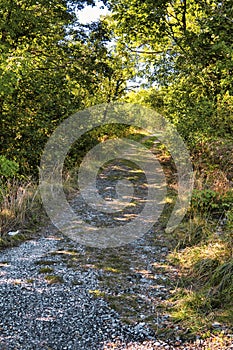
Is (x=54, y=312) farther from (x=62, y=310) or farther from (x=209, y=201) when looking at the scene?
(x=209, y=201)

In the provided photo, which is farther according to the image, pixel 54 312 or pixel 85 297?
pixel 85 297

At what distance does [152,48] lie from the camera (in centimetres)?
988

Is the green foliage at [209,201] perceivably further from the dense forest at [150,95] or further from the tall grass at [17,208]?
the tall grass at [17,208]

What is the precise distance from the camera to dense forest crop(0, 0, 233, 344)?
4.42m

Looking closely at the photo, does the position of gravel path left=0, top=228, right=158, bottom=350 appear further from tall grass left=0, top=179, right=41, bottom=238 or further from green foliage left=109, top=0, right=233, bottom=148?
green foliage left=109, top=0, right=233, bottom=148

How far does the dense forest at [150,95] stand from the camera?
4418 millimetres

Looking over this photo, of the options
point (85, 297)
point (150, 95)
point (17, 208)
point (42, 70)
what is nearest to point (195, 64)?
point (42, 70)

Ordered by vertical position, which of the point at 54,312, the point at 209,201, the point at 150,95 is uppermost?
the point at 150,95

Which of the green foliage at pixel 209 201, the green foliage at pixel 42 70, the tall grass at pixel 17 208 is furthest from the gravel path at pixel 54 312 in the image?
the green foliage at pixel 42 70

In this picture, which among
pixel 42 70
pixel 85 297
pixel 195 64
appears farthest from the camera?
pixel 42 70

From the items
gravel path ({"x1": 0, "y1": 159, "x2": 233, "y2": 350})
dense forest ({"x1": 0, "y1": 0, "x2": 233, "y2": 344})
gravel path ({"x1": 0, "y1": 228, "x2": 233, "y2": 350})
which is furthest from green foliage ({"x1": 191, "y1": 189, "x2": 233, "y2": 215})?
gravel path ({"x1": 0, "y1": 228, "x2": 233, "y2": 350})

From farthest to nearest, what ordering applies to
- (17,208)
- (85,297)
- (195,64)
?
(195,64) → (17,208) → (85,297)

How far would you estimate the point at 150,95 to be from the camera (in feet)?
32.7

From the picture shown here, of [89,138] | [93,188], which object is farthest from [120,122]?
[93,188]
